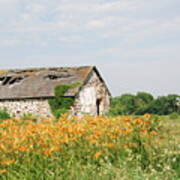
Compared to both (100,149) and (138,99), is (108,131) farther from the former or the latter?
(138,99)

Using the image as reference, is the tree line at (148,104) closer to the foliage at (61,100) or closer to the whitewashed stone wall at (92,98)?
the whitewashed stone wall at (92,98)

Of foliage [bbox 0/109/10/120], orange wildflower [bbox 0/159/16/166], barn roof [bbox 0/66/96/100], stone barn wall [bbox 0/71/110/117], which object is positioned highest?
barn roof [bbox 0/66/96/100]

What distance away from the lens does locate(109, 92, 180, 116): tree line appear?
1091 inches

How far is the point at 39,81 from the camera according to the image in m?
26.2

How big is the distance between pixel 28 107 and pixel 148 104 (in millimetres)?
10431

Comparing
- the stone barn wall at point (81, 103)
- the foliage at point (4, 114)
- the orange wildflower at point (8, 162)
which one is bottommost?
the orange wildflower at point (8, 162)

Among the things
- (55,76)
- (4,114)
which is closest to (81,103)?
(55,76)

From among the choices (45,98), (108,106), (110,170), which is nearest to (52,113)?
(45,98)

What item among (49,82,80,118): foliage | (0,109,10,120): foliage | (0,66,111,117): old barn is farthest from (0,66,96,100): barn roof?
(0,109,10,120): foliage

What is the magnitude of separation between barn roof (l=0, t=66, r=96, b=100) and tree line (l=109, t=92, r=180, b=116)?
10.1 ft

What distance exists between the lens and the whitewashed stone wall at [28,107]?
2509cm

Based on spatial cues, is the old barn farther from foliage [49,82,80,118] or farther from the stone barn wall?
foliage [49,82,80,118]

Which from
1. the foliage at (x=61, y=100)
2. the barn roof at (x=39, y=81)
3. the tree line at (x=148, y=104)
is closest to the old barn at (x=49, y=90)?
the barn roof at (x=39, y=81)

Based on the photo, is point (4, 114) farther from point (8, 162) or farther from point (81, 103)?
point (8, 162)
